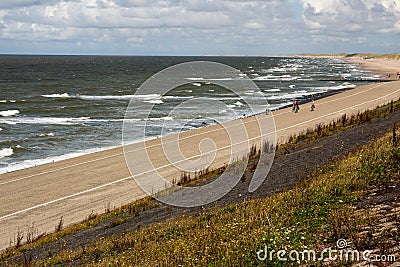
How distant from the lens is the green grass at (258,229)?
8.63m

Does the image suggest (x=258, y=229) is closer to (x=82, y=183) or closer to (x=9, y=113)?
(x=82, y=183)

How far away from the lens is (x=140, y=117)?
52.7m

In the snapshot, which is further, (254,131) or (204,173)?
(254,131)

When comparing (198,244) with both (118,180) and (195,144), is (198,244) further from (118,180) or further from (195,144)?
(195,144)

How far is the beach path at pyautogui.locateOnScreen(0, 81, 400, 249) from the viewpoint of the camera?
1994cm

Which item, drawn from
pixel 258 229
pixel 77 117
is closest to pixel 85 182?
pixel 258 229

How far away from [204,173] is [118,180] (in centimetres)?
504

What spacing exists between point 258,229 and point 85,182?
17425mm

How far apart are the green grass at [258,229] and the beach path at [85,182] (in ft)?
23.2

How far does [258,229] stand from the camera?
9.80m

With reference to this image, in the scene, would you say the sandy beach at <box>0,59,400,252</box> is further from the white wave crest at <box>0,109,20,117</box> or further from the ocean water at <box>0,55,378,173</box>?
the white wave crest at <box>0,109,20,117</box>

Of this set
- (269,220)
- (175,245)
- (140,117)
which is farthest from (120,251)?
(140,117)

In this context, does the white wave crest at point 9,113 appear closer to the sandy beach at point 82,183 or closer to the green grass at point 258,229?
the sandy beach at point 82,183

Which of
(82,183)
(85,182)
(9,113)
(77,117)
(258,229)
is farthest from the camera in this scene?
(9,113)
